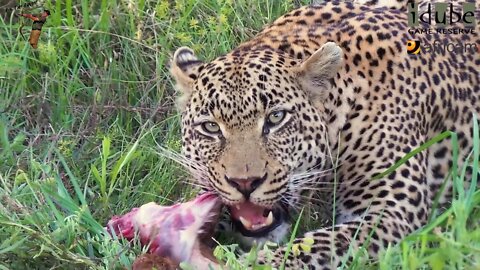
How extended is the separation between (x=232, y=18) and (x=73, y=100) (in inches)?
50.0

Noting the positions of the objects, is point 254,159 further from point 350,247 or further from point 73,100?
point 73,100

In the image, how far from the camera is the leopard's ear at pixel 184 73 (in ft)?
21.5

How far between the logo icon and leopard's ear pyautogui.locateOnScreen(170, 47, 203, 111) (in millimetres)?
1164

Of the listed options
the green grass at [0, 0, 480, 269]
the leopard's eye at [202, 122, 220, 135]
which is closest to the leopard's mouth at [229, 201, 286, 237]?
the leopard's eye at [202, 122, 220, 135]

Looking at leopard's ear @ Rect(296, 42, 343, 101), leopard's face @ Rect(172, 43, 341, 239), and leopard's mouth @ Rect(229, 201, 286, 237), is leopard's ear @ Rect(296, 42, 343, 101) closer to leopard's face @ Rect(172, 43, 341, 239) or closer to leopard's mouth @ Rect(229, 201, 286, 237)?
leopard's face @ Rect(172, 43, 341, 239)

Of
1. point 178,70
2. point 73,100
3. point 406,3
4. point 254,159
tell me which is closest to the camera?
point 254,159

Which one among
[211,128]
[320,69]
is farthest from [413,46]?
[211,128]

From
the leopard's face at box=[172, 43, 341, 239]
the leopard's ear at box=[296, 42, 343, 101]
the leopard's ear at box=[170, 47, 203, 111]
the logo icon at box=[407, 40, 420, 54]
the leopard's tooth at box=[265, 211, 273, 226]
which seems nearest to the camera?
the leopard's face at box=[172, 43, 341, 239]

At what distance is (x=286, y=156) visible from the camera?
20.4ft

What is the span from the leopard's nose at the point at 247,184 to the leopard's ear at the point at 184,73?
0.74 m

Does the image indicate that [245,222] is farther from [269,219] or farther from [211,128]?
[211,128]

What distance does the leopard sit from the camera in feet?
20.1

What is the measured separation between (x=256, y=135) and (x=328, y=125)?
487mm

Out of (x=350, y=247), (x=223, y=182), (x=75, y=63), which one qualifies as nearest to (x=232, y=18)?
(x=75, y=63)
